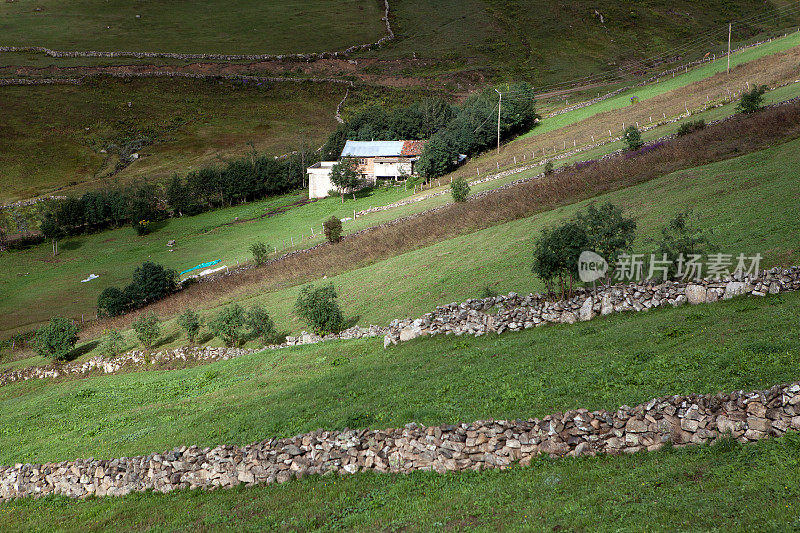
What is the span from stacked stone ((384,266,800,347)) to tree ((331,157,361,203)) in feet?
225

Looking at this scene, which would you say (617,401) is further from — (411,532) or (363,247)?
(363,247)

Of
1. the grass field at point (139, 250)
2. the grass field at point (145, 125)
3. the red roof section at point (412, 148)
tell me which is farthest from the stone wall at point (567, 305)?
the grass field at point (145, 125)

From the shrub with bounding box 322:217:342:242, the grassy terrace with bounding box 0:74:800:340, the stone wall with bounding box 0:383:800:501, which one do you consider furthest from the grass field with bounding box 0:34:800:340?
the stone wall with bounding box 0:383:800:501

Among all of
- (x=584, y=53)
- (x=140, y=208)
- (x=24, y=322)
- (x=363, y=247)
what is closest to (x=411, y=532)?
(x=363, y=247)

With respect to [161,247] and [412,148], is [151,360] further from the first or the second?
[412,148]

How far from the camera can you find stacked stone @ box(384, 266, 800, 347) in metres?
21.5

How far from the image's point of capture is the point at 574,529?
11.2m

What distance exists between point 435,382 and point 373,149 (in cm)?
9132

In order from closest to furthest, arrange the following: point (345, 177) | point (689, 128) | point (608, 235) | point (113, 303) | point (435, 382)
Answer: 1. point (435, 382)
2. point (608, 235)
3. point (689, 128)
4. point (113, 303)
5. point (345, 177)

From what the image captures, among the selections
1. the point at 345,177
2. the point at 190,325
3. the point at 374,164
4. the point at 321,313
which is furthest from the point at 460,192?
the point at 374,164

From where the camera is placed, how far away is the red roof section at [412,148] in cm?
10494

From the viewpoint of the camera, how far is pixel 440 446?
15.3 metres

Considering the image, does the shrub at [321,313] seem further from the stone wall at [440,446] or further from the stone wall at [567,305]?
the stone wall at [440,446]

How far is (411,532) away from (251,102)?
16956 centimetres
